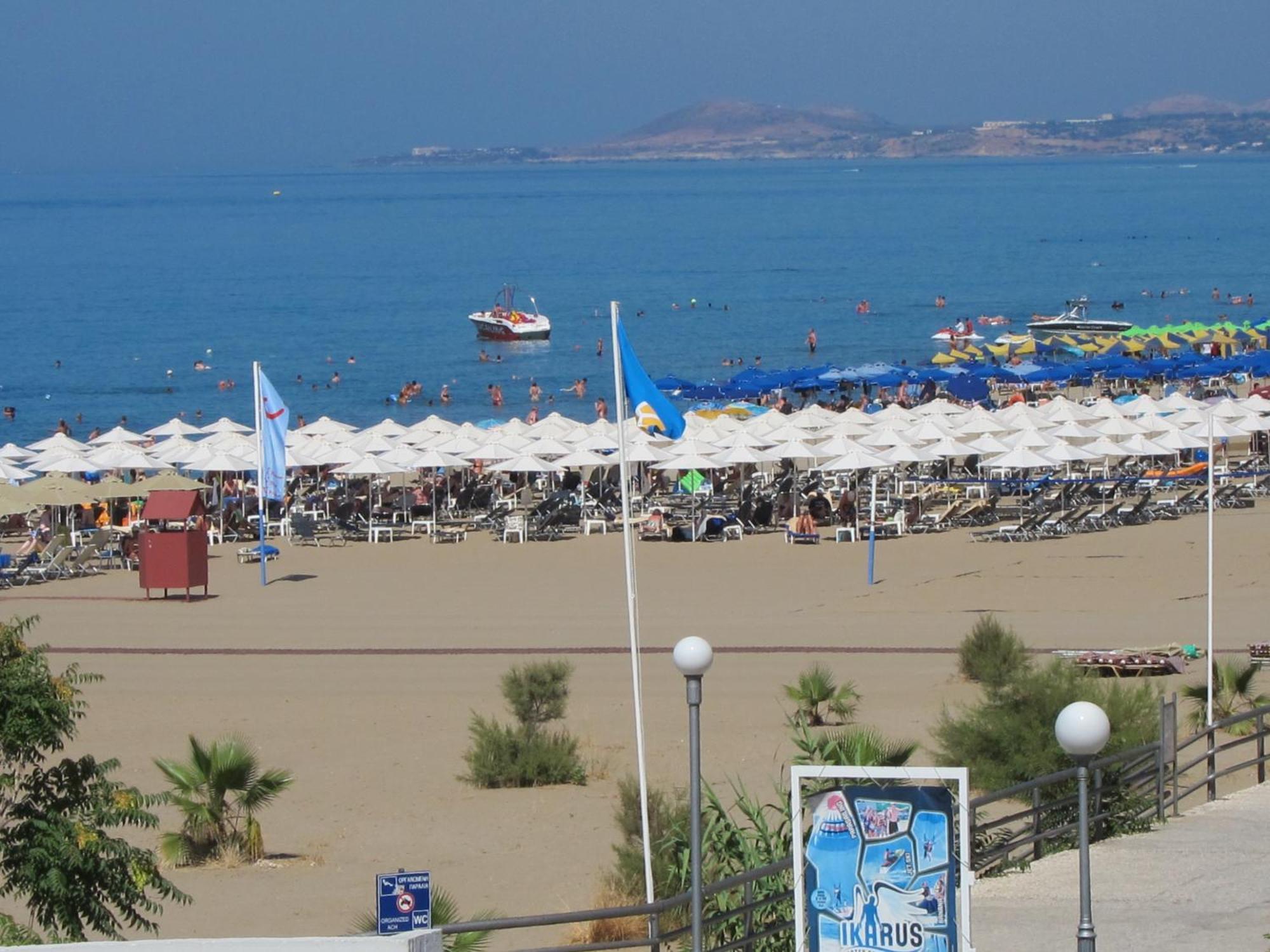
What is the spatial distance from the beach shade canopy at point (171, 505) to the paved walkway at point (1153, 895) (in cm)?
1635

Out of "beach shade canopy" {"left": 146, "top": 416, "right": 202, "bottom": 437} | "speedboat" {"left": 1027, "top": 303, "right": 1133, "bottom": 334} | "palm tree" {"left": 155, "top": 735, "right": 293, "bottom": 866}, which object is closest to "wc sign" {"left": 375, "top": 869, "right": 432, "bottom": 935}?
"palm tree" {"left": 155, "top": 735, "right": 293, "bottom": 866}

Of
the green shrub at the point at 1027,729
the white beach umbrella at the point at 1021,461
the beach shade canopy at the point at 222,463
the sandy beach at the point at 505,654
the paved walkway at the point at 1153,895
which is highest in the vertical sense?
the beach shade canopy at the point at 222,463

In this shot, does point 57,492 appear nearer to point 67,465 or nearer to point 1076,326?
point 67,465

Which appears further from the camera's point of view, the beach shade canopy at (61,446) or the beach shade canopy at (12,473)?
the beach shade canopy at (61,446)

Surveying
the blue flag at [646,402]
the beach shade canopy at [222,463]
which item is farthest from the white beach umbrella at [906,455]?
the blue flag at [646,402]

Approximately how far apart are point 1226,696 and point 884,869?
27.6ft

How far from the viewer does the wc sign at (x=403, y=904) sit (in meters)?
7.19

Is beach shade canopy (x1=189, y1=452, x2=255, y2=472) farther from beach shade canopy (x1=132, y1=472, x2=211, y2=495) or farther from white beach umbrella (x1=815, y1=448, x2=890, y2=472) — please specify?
white beach umbrella (x1=815, y1=448, x2=890, y2=472)

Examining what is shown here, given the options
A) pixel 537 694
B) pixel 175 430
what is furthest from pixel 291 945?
pixel 175 430

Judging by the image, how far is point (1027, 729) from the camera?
36.8 feet

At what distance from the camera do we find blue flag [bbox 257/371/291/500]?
2245cm

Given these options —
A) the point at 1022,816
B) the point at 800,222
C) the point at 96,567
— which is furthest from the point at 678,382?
the point at 800,222

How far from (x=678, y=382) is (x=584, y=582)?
20.2 metres

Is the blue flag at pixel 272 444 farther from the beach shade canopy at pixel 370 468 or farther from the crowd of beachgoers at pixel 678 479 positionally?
the beach shade canopy at pixel 370 468
